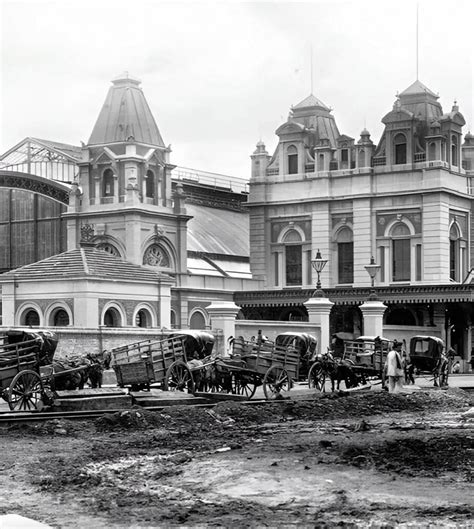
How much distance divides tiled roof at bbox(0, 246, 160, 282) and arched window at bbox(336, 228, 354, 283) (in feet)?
59.9

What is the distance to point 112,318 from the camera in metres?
45.3

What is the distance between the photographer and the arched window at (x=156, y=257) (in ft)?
198

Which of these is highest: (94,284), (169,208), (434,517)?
(169,208)

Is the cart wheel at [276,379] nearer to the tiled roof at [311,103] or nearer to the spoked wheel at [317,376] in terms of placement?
the spoked wheel at [317,376]

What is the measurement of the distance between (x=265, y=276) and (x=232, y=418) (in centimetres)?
4241

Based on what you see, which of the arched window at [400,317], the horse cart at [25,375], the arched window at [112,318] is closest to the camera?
the horse cart at [25,375]

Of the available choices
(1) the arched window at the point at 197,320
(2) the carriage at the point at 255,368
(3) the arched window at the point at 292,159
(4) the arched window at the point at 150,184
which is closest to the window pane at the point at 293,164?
(3) the arched window at the point at 292,159

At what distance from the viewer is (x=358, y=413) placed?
24.8m

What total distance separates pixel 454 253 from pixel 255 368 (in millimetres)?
34776

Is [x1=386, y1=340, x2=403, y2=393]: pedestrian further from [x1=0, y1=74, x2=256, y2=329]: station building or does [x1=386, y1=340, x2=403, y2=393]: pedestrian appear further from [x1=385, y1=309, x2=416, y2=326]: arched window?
[x1=0, y1=74, x2=256, y2=329]: station building

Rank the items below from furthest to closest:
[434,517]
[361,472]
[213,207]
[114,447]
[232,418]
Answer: [213,207] → [232,418] → [114,447] → [361,472] → [434,517]

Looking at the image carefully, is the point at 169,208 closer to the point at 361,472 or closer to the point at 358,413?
the point at 358,413

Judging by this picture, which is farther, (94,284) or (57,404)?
(94,284)

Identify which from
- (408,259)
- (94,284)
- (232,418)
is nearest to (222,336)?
(94,284)
